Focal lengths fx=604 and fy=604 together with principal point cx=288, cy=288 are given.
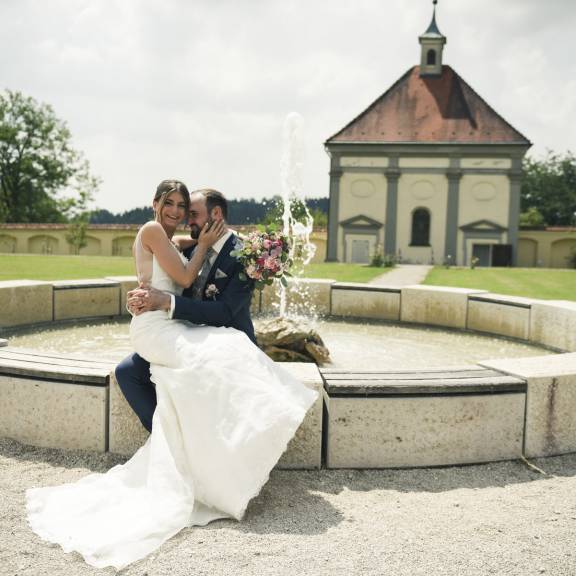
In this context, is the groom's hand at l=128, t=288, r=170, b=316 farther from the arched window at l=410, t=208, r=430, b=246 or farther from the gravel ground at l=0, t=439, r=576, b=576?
the arched window at l=410, t=208, r=430, b=246

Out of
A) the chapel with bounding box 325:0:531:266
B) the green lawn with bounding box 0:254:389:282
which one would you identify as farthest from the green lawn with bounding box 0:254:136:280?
the chapel with bounding box 325:0:531:266

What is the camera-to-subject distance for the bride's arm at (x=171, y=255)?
406 cm

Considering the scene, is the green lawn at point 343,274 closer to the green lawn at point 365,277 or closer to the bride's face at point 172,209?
the green lawn at point 365,277

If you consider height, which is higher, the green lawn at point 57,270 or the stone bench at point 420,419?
the green lawn at point 57,270

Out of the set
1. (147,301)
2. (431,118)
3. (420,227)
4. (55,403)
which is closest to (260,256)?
(147,301)

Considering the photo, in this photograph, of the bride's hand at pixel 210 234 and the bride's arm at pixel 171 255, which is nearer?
the bride's arm at pixel 171 255

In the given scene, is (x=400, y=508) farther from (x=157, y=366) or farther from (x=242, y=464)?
(x=157, y=366)

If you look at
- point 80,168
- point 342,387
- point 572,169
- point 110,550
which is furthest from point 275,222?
point 572,169

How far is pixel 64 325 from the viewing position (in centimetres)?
927

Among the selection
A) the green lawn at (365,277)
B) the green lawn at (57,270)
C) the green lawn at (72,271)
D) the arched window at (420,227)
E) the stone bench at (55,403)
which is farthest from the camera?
the arched window at (420,227)

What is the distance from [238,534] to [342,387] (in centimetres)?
124

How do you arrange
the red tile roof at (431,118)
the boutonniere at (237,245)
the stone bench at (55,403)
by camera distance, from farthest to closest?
the red tile roof at (431,118) → the boutonniere at (237,245) → the stone bench at (55,403)

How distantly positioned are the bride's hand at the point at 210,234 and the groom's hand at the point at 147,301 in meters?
0.47

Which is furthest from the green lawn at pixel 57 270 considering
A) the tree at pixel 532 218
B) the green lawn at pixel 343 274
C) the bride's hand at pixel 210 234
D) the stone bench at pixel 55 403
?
the tree at pixel 532 218
